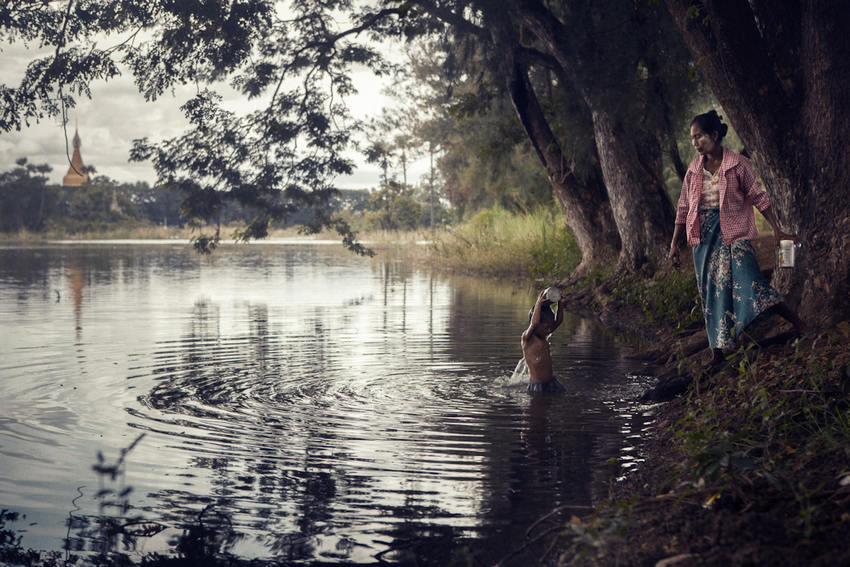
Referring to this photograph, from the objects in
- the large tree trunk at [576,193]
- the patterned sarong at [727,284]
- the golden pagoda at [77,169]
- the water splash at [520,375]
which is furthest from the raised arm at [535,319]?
the large tree trunk at [576,193]

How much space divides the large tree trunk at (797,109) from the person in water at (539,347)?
2.16 meters

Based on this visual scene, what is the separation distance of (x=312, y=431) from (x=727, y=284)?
3575 mm

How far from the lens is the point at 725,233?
7707 mm

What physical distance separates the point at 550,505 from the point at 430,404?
3044mm

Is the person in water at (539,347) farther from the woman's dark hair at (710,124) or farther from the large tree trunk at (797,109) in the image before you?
the large tree trunk at (797,109)

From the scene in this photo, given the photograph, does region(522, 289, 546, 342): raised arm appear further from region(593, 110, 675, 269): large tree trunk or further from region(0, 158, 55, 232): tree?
region(0, 158, 55, 232): tree

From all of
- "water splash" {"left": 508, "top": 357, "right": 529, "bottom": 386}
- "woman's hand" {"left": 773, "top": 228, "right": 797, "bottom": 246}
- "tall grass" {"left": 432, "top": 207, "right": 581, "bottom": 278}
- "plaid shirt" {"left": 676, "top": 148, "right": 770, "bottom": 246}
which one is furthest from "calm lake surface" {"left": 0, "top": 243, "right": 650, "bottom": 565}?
"tall grass" {"left": 432, "top": 207, "right": 581, "bottom": 278}

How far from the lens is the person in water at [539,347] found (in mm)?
8609

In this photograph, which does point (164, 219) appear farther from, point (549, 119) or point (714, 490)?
point (714, 490)

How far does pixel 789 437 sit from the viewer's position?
560 cm

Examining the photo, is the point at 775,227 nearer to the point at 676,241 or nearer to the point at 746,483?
the point at 676,241

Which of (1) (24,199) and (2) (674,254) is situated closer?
(2) (674,254)

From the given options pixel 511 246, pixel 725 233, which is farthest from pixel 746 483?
pixel 511 246

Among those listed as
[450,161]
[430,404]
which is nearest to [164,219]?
[450,161]
